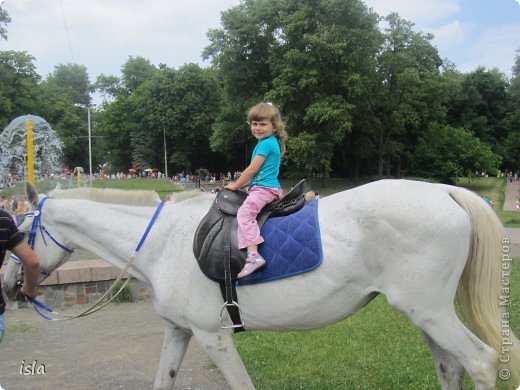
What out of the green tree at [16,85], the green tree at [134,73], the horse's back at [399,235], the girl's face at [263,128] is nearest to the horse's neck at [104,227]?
the girl's face at [263,128]

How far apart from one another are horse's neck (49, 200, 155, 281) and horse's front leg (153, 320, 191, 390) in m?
0.49

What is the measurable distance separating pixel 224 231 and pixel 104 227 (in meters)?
1.07

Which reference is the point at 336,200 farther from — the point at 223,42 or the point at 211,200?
the point at 223,42

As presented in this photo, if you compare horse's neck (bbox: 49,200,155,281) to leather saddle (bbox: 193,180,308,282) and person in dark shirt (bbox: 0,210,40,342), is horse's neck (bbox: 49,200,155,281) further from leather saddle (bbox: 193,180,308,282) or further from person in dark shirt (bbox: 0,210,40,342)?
leather saddle (bbox: 193,180,308,282)

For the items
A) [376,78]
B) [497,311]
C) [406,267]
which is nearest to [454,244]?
[406,267]

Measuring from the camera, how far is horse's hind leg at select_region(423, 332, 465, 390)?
11.5ft

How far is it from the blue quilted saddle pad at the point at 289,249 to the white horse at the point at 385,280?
6cm

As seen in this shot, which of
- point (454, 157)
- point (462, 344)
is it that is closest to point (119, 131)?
point (454, 157)

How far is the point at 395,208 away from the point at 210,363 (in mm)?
3152

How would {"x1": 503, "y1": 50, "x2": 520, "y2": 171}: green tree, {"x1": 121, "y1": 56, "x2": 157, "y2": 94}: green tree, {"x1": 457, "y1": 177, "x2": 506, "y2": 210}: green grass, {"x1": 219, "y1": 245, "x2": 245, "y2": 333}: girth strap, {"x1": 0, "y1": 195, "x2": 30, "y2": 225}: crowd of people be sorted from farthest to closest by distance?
1. {"x1": 121, "y1": 56, "x2": 157, "y2": 94}: green tree
2. {"x1": 503, "y1": 50, "x2": 520, "y2": 171}: green tree
3. {"x1": 457, "y1": 177, "x2": 506, "y2": 210}: green grass
4. {"x1": 0, "y1": 195, "x2": 30, "y2": 225}: crowd of people
5. {"x1": 219, "y1": 245, "x2": 245, "y2": 333}: girth strap

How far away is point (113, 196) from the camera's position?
12.8 ft

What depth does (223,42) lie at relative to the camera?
4100 centimetres

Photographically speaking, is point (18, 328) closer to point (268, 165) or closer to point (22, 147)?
point (268, 165)

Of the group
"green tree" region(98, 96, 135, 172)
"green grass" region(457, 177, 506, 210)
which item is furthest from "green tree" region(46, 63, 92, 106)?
"green grass" region(457, 177, 506, 210)
